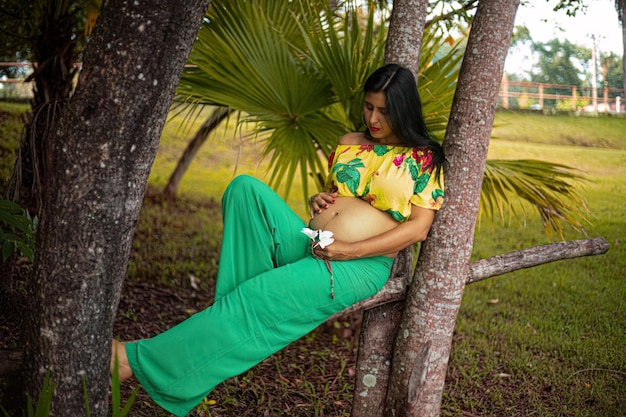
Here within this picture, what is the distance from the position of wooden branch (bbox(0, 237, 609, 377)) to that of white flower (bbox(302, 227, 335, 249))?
0.35 metres

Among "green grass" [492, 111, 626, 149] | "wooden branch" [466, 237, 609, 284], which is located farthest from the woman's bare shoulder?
"green grass" [492, 111, 626, 149]

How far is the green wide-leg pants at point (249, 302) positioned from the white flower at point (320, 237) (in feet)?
0.28

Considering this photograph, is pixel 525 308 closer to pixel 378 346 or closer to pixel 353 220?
pixel 378 346

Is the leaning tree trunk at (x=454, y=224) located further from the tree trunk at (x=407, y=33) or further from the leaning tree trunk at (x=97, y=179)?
the leaning tree trunk at (x=97, y=179)

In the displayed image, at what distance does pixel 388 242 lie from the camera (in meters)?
2.73

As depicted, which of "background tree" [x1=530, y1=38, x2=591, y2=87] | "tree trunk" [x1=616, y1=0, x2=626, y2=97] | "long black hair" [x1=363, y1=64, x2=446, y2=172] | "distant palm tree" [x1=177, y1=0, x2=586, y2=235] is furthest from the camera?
"background tree" [x1=530, y1=38, x2=591, y2=87]

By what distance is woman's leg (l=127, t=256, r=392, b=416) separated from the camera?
2.42 m

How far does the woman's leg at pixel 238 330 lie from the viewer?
2.42 metres

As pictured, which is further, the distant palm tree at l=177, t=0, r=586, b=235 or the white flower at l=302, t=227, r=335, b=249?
the distant palm tree at l=177, t=0, r=586, b=235

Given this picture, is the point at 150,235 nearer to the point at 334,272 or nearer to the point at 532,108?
the point at 532,108

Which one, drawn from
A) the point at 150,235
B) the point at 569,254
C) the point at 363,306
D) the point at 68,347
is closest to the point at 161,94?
the point at 68,347

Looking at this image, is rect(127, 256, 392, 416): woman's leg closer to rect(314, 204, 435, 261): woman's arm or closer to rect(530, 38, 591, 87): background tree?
rect(314, 204, 435, 261): woman's arm

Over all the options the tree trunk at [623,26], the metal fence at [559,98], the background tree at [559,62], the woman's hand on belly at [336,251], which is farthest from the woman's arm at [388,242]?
the background tree at [559,62]

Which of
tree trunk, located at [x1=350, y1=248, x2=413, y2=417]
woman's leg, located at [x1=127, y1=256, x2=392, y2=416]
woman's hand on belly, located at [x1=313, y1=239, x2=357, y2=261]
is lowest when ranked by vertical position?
tree trunk, located at [x1=350, y1=248, x2=413, y2=417]
